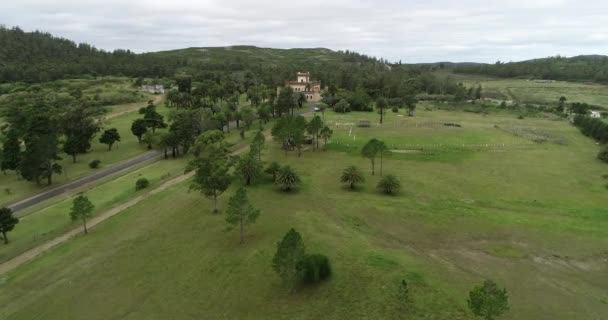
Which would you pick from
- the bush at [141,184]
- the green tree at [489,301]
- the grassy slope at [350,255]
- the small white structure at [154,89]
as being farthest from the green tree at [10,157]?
the small white structure at [154,89]

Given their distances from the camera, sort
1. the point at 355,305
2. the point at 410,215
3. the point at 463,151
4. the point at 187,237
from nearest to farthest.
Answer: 1. the point at 355,305
2. the point at 187,237
3. the point at 410,215
4. the point at 463,151

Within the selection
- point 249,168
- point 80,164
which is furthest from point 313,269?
point 80,164

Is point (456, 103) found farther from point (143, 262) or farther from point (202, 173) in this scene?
point (143, 262)

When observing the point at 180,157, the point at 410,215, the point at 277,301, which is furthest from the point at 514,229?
the point at 180,157

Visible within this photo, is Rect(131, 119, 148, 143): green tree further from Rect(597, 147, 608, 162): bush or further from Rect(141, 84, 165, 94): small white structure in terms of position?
Rect(597, 147, 608, 162): bush

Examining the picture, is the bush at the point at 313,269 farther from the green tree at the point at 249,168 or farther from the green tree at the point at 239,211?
the green tree at the point at 249,168

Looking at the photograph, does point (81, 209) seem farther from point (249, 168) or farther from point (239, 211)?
point (249, 168)
